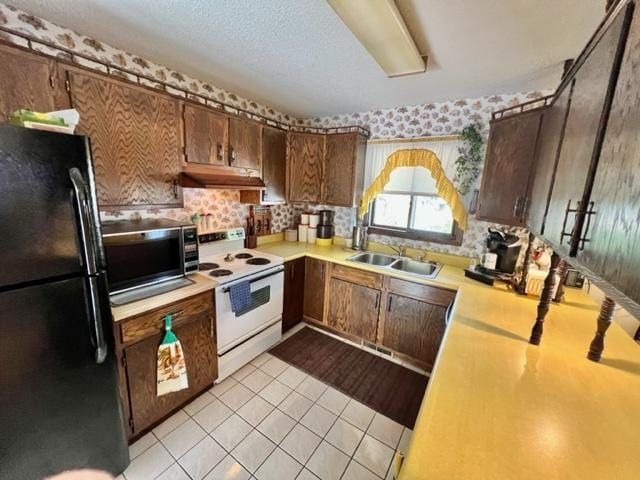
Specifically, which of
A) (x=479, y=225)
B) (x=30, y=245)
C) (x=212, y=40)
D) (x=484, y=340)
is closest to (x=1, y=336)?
(x=30, y=245)

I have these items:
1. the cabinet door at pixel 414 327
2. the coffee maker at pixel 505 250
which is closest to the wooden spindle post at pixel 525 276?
the coffee maker at pixel 505 250

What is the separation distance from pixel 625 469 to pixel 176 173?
8.01 feet

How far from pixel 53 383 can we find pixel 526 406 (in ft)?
6.15

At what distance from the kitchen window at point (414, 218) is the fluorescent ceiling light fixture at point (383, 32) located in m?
1.32

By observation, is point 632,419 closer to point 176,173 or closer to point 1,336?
point 1,336

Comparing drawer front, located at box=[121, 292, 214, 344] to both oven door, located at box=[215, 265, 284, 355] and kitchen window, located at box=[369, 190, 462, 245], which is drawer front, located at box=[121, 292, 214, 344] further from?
kitchen window, located at box=[369, 190, 462, 245]

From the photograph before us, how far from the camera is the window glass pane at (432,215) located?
260 cm

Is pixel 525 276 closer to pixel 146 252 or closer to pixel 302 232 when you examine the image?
pixel 302 232

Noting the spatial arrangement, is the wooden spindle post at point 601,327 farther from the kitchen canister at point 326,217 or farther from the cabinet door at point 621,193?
the kitchen canister at point 326,217

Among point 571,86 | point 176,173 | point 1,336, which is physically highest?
point 571,86

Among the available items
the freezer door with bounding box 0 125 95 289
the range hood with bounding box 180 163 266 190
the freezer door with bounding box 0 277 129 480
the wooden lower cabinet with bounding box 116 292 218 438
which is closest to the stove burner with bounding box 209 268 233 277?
the wooden lower cabinet with bounding box 116 292 218 438

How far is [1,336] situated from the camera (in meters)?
0.96

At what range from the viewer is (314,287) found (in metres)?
2.83

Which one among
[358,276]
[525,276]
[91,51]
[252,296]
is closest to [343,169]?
[358,276]
